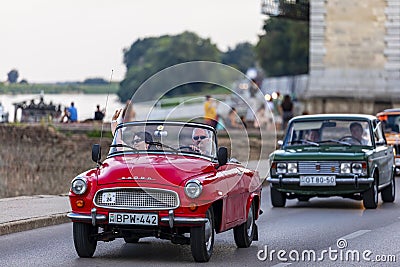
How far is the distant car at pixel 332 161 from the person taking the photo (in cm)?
1916

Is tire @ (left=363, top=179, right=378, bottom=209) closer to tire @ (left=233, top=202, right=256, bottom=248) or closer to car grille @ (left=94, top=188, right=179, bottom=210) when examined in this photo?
tire @ (left=233, top=202, right=256, bottom=248)

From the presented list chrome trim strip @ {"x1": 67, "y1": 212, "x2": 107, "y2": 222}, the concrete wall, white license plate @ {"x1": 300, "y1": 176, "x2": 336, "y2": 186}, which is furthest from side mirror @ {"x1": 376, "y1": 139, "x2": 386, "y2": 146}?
the concrete wall

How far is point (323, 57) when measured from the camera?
60062mm

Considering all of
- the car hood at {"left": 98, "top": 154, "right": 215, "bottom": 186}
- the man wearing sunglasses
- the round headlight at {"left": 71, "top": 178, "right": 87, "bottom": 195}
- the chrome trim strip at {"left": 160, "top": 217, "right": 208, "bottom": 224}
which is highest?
the man wearing sunglasses

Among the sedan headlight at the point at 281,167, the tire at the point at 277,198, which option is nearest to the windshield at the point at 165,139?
the sedan headlight at the point at 281,167

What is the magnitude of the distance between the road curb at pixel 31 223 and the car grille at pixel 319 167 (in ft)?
14.0

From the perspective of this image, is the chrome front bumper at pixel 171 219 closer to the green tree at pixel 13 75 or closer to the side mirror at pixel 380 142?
the side mirror at pixel 380 142

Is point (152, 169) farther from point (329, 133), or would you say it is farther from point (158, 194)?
point (329, 133)

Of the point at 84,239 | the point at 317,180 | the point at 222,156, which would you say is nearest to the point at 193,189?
the point at 222,156

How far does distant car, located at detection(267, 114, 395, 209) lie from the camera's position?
19.2m

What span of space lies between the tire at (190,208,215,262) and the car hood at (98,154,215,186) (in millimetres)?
518

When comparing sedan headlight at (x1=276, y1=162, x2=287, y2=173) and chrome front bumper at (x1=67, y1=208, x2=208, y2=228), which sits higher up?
chrome front bumper at (x1=67, y1=208, x2=208, y2=228)

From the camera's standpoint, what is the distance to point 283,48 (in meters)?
114

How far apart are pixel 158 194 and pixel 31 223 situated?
4.48m
